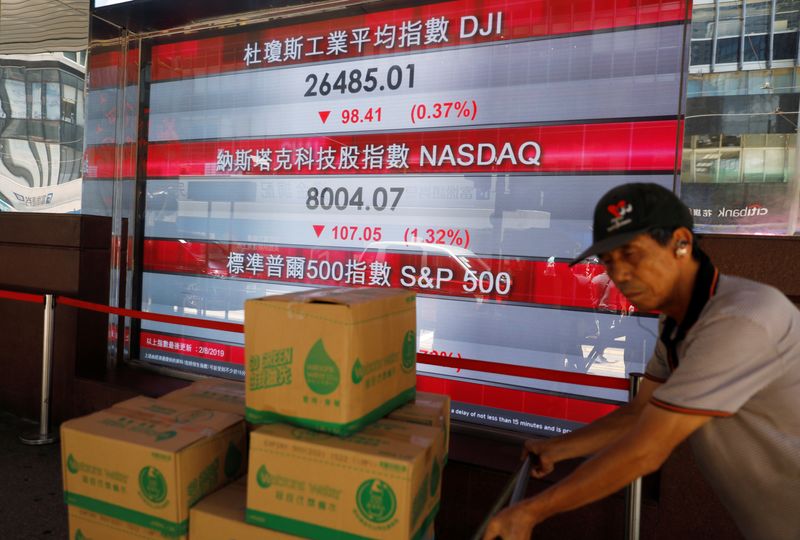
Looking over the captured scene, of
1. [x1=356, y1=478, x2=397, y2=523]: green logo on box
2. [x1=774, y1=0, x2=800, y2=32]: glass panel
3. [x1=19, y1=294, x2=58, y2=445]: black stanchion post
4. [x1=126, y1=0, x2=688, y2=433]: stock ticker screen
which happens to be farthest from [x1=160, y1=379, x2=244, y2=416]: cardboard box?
[x1=774, y1=0, x2=800, y2=32]: glass panel

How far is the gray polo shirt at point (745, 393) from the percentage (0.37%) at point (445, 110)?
8.38 ft

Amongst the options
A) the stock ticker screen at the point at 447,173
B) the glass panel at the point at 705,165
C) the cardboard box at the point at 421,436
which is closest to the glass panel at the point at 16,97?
the stock ticker screen at the point at 447,173

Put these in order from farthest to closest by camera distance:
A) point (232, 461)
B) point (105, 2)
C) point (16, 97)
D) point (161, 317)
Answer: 1. point (16, 97)
2. point (105, 2)
3. point (161, 317)
4. point (232, 461)

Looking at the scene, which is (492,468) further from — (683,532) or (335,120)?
(335,120)

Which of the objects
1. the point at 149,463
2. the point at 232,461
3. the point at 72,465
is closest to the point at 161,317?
the point at 72,465

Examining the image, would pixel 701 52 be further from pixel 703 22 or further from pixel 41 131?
pixel 41 131

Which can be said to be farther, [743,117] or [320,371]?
[743,117]

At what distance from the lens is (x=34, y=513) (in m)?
3.34

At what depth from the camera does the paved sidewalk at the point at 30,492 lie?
318cm

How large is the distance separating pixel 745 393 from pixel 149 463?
165cm

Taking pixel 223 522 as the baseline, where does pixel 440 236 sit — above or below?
above

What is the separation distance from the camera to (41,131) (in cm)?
598

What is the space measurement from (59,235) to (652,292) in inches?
193

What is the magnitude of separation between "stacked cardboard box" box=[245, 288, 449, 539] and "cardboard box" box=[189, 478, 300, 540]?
0.03 meters
